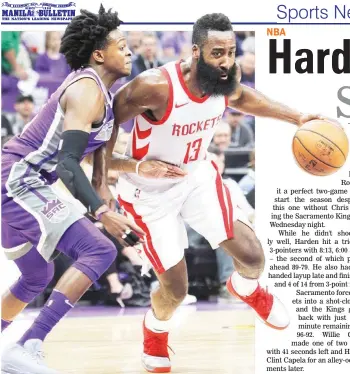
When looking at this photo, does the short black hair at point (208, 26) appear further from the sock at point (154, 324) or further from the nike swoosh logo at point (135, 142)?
the sock at point (154, 324)

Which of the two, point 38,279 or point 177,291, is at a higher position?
point 38,279

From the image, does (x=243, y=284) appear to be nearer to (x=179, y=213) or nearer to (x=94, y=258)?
(x=179, y=213)

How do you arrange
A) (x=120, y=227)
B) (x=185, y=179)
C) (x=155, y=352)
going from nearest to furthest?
(x=120, y=227) → (x=185, y=179) → (x=155, y=352)

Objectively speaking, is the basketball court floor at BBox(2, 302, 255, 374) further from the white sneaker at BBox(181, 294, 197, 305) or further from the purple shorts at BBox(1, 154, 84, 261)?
the purple shorts at BBox(1, 154, 84, 261)

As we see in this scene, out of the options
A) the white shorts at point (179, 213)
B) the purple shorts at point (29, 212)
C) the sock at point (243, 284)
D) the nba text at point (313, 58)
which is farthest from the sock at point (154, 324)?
the nba text at point (313, 58)

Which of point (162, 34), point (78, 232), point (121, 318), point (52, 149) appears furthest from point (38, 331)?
point (162, 34)

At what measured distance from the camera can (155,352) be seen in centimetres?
429

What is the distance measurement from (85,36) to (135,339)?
176 centimetres

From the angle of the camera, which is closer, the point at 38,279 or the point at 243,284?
the point at 38,279

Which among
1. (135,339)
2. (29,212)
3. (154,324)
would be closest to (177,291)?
(154,324)

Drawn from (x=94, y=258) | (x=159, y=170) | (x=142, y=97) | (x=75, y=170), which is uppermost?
(x=142, y=97)

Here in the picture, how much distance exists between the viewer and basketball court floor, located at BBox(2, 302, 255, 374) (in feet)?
13.6

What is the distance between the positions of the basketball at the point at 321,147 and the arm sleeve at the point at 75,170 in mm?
1214

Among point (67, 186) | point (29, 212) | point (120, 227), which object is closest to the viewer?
point (120, 227)
